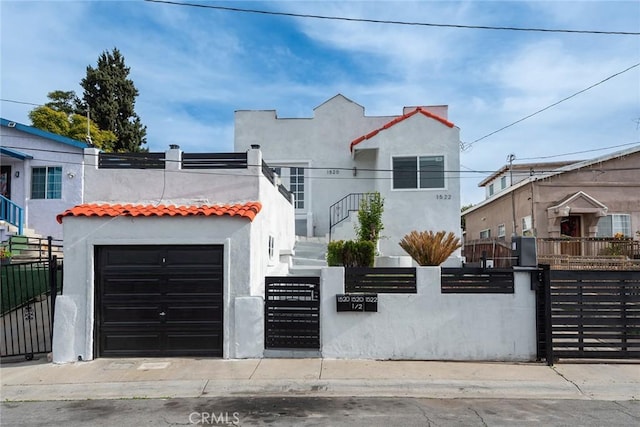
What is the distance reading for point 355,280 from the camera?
8141 millimetres

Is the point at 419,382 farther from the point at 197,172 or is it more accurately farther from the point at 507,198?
the point at 507,198

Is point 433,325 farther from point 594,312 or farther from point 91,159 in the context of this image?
point 91,159

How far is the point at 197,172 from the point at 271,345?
4000 millimetres

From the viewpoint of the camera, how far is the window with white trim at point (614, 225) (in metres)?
18.1

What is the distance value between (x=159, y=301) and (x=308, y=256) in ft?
19.9

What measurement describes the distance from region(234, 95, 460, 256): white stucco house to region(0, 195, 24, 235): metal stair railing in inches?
334

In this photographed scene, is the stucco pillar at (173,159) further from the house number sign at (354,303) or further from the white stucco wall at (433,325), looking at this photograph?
the house number sign at (354,303)

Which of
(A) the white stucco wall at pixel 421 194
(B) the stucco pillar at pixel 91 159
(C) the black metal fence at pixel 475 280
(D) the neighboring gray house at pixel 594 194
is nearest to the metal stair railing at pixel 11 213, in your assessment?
(B) the stucco pillar at pixel 91 159

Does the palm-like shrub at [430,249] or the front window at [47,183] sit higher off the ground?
the front window at [47,183]

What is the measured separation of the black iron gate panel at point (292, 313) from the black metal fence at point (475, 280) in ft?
8.09

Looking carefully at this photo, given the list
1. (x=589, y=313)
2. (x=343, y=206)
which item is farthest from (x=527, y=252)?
(x=343, y=206)

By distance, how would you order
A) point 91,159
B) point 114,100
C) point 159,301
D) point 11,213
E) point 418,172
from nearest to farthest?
point 159,301
point 91,159
point 418,172
point 11,213
point 114,100

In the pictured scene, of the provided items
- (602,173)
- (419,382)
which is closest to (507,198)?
(602,173)

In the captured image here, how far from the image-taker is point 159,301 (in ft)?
26.8
